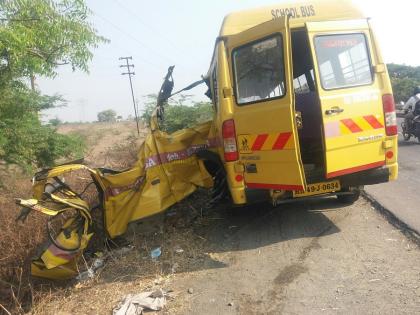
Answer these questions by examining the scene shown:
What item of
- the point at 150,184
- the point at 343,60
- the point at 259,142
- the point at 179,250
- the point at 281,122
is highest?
the point at 343,60

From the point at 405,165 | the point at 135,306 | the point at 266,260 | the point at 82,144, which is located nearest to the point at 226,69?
the point at 266,260

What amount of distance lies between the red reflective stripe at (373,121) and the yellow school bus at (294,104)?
0.04 feet

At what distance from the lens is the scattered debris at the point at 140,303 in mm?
4016

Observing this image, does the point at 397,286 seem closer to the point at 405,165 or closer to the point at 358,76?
the point at 358,76

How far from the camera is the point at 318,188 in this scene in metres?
5.58

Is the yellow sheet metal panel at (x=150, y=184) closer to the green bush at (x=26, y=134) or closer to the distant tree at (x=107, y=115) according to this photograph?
the green bush at (x=26, y=134)

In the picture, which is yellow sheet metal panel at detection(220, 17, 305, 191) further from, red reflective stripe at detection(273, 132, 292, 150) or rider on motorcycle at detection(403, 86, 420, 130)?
rider on motorcycle at detection(403, 86, 420, 130)

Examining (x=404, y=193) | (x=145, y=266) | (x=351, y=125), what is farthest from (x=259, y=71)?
(x=404, y=193)

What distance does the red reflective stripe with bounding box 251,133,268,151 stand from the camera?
512 centimetres

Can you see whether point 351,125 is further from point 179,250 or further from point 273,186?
point 179,250

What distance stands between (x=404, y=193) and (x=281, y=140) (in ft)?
10.8

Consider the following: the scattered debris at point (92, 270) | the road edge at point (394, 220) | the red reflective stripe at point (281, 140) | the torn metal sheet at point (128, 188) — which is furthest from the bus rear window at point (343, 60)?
the scattered debris at point (92, 270)

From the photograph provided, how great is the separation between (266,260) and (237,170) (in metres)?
1.14

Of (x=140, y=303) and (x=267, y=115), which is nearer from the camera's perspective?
(x=140, y=303)
